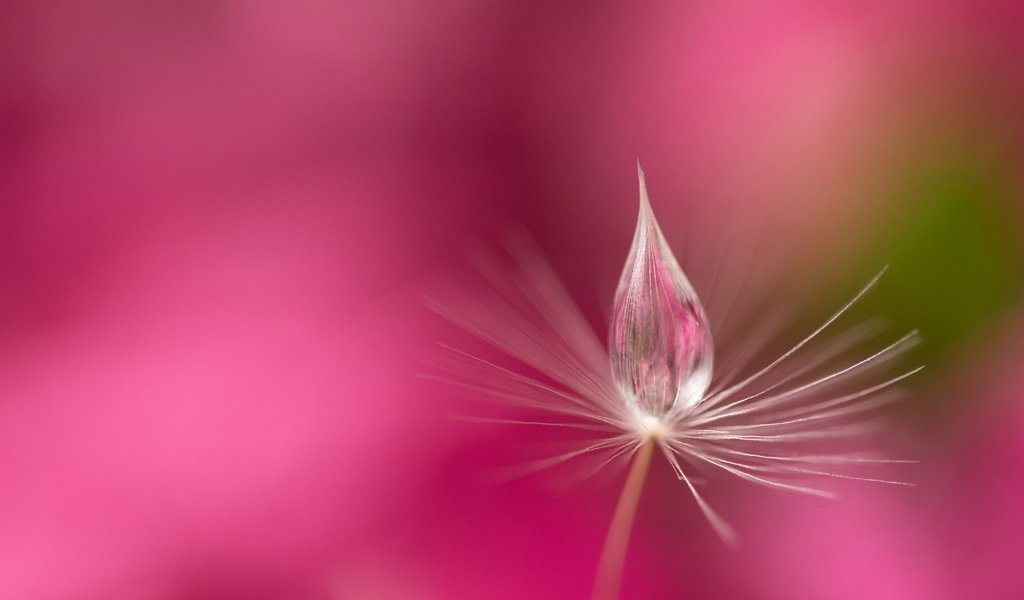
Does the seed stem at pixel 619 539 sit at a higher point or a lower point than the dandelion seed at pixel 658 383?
lower

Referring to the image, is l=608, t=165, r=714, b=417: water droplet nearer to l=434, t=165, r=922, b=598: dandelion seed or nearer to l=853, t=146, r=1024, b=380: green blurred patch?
l=434, t=165, r=922, b=598: dandelion seed

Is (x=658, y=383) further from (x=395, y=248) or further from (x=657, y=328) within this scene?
(x=395, y=248)

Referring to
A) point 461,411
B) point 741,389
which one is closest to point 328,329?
point 461,411

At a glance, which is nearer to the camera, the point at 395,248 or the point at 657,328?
the point at 657,328

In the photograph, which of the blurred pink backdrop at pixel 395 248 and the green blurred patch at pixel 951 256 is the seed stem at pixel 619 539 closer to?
the blurred pink backdrop at pixel 395 248

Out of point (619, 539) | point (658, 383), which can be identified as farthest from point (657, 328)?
point (619, 539)

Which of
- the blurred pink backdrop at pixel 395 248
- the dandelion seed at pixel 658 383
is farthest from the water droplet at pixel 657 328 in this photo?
the blurred pink backdrop at pixel 395 248

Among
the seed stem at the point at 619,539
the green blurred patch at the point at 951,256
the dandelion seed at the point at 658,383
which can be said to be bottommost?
the seed stem at the point at 619,539
